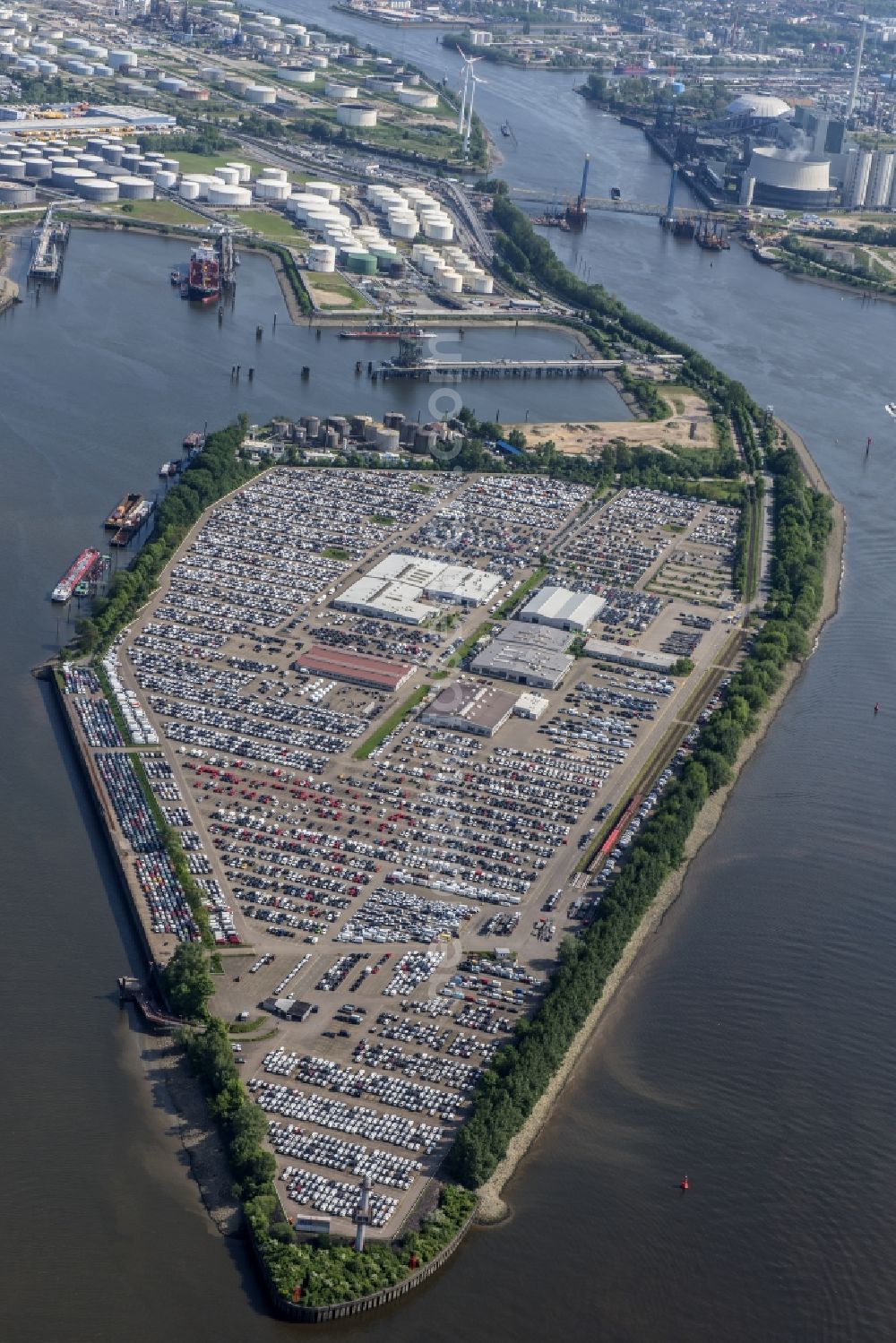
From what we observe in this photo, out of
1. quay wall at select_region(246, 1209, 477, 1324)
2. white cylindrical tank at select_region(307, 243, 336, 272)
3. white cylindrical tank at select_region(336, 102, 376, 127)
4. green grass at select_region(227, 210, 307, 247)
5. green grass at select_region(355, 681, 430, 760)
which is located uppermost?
white cylindrical tank at select_region(336, 102, 376, 127)

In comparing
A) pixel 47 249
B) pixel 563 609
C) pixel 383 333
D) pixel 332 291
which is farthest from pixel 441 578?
pixel 47 249

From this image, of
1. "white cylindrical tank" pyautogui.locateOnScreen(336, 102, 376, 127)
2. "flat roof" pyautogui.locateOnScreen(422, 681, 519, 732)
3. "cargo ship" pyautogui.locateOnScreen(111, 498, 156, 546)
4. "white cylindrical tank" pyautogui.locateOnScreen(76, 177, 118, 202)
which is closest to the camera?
"flat roof" pyautogui.locateOnScreen(422, 681, 519, 732)

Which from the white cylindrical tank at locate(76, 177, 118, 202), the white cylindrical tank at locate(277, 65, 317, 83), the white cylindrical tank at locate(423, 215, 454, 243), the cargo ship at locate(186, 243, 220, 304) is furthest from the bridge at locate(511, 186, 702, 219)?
the cargo ship at locate(186, 243, 220, 304)

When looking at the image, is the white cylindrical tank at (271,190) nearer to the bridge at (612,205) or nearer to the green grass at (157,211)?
the green grass at (157,211)

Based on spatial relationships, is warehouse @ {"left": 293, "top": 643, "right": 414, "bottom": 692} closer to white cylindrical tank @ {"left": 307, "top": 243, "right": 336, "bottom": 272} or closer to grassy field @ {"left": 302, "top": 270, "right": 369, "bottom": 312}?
grassy field @ {"left": 302, "top": 270, "right": 369, "bottom": 312}

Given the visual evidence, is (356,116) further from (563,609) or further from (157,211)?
(563,609)

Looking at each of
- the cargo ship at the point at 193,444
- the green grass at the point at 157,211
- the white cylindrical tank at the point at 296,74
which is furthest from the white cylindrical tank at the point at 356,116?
the cargo ship at the point at 193,444
